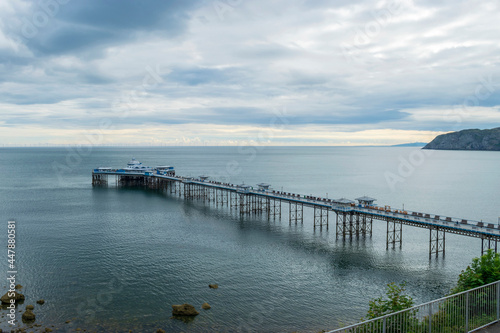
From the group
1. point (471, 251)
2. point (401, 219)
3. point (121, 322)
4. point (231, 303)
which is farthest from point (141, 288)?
point (471, 251)

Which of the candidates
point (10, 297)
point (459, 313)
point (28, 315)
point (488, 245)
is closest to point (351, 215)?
point (488, 245)

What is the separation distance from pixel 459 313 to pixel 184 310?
86.0 ft

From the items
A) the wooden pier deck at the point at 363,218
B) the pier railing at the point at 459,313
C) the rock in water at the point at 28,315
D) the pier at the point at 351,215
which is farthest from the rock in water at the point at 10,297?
the wooden pier deck at the point at 363,218

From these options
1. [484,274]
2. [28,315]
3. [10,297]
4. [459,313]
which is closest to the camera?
[459,313]

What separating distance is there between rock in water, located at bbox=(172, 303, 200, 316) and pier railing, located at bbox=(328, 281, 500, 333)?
23179 millimetres

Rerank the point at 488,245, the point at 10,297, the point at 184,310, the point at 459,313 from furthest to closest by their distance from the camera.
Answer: the point at 488,245 → the point at 10,297 → the point at 184,310 → the point at 459,313

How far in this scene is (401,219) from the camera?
5744 cm

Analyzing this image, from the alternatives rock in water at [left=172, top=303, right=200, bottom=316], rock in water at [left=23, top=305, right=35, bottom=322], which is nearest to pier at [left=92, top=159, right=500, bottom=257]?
rock in water at [left=172, top=303, right=200, bottom=316]

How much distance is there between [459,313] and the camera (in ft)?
54.6

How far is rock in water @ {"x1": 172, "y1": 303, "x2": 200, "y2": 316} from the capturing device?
3605 centimetres

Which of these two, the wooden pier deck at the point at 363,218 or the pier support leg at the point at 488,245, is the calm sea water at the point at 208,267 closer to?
the pier support leg at the point at 488,245

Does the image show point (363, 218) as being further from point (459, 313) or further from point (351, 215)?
point (459, 313)

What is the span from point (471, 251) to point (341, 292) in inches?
1124

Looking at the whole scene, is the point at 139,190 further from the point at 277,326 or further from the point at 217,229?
the point at 277,326
